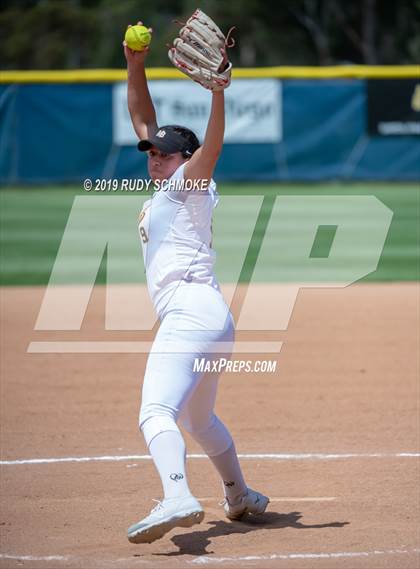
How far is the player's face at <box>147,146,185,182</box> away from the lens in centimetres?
517

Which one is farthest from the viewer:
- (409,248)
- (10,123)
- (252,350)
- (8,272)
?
(10,123)

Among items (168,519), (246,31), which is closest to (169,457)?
(168,519)

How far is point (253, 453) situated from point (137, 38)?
273 centimetres

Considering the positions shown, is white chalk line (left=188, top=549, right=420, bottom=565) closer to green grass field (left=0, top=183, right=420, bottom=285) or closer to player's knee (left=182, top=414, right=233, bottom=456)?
player's knee (left=182, top=414, right=233, bottom=456)

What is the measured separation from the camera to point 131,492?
611cm

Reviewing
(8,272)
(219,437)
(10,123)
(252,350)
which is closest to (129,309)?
(252,350)

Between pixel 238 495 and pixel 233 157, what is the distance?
724 inches

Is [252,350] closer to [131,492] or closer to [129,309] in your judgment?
[129,309]

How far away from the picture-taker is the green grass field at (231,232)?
1418 cm

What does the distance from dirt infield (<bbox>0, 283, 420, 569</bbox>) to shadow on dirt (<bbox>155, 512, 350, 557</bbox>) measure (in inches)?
0.4

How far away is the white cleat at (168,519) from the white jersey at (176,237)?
953 millimetres

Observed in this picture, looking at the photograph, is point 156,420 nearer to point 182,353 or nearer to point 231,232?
point 182,353

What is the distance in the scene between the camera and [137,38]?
5.76m

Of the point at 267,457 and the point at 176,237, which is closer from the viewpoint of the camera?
the point at 176,237
